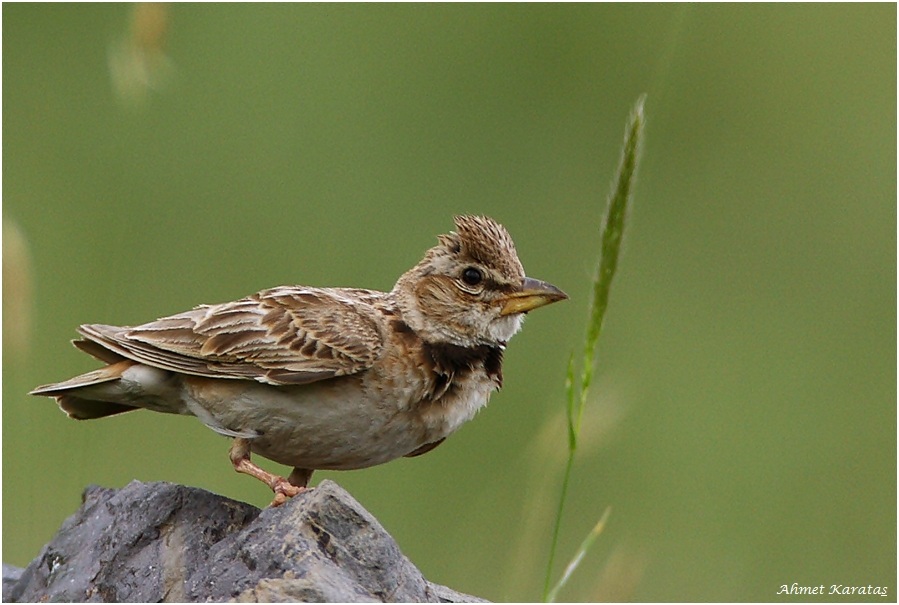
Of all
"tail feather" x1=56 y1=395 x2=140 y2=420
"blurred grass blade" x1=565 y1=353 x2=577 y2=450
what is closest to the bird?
"tail feather" x1=56 y1=395 x2=140 y2=420

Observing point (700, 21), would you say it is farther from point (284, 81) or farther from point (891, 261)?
point (284, 81)

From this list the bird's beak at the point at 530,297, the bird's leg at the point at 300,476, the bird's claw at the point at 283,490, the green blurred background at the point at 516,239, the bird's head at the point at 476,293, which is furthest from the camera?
the green blurred background at the point at 516,239

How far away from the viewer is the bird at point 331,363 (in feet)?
21.7

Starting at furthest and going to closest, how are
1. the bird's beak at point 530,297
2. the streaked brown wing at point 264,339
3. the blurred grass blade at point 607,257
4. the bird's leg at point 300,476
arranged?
1. the bird's leg at point 300,476
2. the bird's beak at point 530,297
3. the streaked brown wing at point 264,339
4. the blurred grass blade at point 607,257

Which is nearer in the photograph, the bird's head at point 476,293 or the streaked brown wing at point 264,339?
the streaked brown wing at point 264,339

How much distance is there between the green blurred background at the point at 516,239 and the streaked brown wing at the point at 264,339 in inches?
81.9

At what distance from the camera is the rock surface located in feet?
18.0

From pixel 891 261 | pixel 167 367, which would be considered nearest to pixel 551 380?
pixel 891 261

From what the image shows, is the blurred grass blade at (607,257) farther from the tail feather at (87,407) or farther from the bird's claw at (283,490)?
the tail feather at (87,407)

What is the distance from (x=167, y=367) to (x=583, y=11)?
9.05m

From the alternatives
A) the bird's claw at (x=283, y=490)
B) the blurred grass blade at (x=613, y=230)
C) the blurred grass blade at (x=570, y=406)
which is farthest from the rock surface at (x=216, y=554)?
the blurred grass blade at (x=613, y=230)

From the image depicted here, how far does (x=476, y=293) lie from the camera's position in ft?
23.1

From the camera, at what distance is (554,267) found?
12.7 metres

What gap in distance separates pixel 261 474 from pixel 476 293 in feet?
4.52
